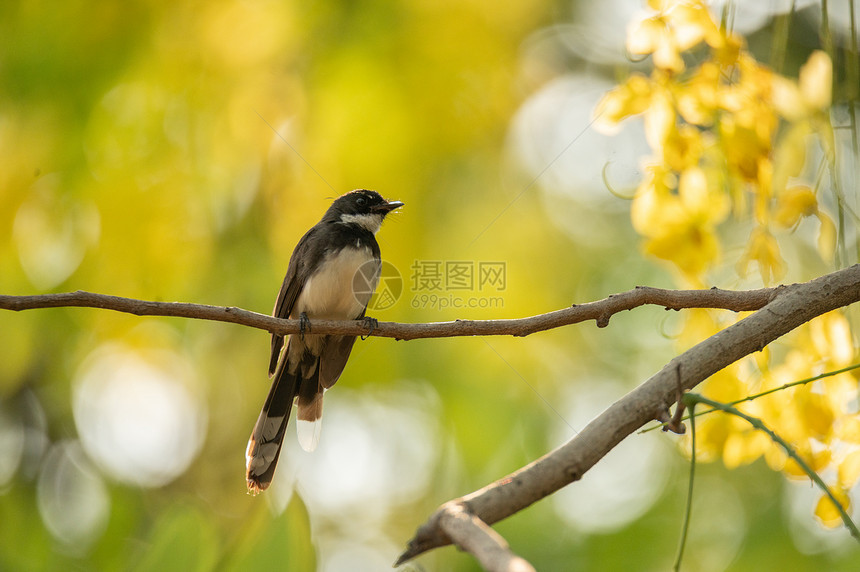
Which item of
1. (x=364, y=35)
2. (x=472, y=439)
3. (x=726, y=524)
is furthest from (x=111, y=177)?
(x=726, y=524)

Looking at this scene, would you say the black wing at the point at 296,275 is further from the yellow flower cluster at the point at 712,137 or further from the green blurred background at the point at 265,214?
the yellow flower cluster at the point at 712,137

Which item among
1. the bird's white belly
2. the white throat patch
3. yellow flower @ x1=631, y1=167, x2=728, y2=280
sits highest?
the white throat patch

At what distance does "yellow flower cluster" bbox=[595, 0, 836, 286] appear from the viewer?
110 inches

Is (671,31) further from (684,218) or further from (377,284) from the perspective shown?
(377,284)

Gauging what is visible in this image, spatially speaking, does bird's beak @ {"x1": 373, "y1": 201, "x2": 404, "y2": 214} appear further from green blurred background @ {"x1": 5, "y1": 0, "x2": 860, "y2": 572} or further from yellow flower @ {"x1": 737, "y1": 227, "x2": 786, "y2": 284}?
yellow flower @ {"x1": 737, "y1": 227, "x2": 786, "y2": 284}

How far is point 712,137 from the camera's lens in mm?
2961

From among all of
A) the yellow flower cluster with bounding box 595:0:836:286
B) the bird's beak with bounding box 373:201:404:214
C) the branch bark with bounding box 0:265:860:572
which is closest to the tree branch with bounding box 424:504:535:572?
the branch bark with bounding box 0:265:860:572

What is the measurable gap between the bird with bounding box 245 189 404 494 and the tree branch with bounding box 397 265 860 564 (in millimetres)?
2603

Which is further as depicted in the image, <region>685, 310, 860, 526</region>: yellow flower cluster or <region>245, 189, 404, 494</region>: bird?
<region>245, 189, 404, 494</region>: bird

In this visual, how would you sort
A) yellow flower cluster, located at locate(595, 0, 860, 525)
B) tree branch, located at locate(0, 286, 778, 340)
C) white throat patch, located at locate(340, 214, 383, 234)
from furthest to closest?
white throat patch, located at locate(340, 214, 383, 234)
yellow flower cluster, located at locate(595, 0, 860, 525)
tree branch, located at locate(0, 286, 778, 340)

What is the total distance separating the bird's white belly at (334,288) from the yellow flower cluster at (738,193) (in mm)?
2098

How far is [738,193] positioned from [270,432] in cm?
293

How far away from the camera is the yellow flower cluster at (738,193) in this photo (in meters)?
2.70

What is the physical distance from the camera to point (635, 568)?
450cm
